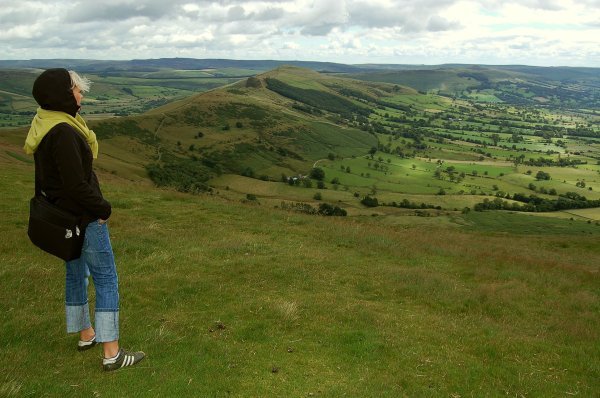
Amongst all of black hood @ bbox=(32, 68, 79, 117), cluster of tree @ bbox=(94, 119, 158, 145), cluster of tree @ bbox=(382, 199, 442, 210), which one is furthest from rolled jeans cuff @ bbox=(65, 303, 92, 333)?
cluster of tree @ bbox=(94, 119, 158, 145)

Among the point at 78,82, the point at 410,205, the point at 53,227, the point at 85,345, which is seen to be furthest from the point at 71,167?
the point at 410,205

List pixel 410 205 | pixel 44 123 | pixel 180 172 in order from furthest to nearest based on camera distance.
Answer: pixel 180 172
pixel 410 205
pixel 44 123

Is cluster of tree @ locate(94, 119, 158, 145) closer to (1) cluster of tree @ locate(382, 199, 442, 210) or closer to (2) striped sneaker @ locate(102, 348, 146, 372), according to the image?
(1) cluster of tree @ locate(382, 199, 442, 210)

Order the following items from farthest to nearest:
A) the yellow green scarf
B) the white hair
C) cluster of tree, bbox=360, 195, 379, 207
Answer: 1. cluster of tree, bbox=360, 195, 379, 207
2. the white hair
3. the yellow green scarf

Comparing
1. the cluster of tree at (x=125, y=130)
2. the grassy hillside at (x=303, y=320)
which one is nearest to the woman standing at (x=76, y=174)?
the grassy hillside at (x=303, y=320)

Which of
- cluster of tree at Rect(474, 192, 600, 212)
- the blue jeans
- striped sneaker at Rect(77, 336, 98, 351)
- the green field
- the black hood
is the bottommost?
cluster of tree at Rect(474, 192, 600, 212)

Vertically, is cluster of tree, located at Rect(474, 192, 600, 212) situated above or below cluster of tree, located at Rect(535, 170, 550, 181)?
below

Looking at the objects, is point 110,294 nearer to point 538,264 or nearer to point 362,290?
point 362,290

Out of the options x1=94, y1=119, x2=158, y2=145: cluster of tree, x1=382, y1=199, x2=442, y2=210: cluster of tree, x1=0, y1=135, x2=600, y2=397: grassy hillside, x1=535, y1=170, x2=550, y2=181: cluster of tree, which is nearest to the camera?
x1=0, y1=135, x2=600, y2=397: grassy hillside

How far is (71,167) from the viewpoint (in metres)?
6.73

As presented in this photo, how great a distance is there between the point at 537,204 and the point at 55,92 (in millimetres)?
165338

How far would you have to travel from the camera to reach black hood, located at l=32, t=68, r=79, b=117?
692cm

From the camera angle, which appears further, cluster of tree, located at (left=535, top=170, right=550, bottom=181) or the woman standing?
cluster of tree, located at (left=535, top=170, right=550, bottom=181)

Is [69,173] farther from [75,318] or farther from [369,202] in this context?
[369,202]
